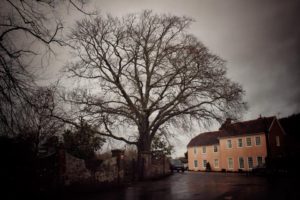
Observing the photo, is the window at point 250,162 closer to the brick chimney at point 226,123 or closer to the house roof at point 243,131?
the house roof at point 243,131

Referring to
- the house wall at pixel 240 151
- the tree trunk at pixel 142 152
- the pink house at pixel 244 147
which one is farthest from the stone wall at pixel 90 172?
the house wall at pixel 240 151

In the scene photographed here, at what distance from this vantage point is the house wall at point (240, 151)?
41531 millimetres

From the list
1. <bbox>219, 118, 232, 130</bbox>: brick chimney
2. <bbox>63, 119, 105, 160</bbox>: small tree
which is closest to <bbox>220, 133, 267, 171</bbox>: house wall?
<bbox>219, 118, 232, 130</bbox>: brick chimney

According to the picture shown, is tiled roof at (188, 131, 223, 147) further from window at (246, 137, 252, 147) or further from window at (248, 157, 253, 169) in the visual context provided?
window at (248, 157, 253, 169)

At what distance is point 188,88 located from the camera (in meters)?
23.2

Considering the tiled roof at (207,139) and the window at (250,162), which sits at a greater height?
the tiled roof at (207,139)

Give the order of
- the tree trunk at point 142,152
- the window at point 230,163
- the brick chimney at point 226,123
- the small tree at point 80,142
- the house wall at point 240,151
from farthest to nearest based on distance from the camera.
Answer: the window at point 230,163 < the house wall at point 240,151 < the tree trunk at point 142,152 < the small tree at point 80,142 < the brick chimney at point 226,123

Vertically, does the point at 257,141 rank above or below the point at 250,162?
above

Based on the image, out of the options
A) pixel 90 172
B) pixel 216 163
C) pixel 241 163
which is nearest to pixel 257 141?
pixel 241 163

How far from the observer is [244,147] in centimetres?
4422

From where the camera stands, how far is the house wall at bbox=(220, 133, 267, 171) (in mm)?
41531

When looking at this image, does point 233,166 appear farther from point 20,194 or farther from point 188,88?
point 20,194

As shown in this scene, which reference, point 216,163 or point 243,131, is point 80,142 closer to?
point 243,131

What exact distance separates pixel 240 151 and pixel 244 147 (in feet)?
3.55
